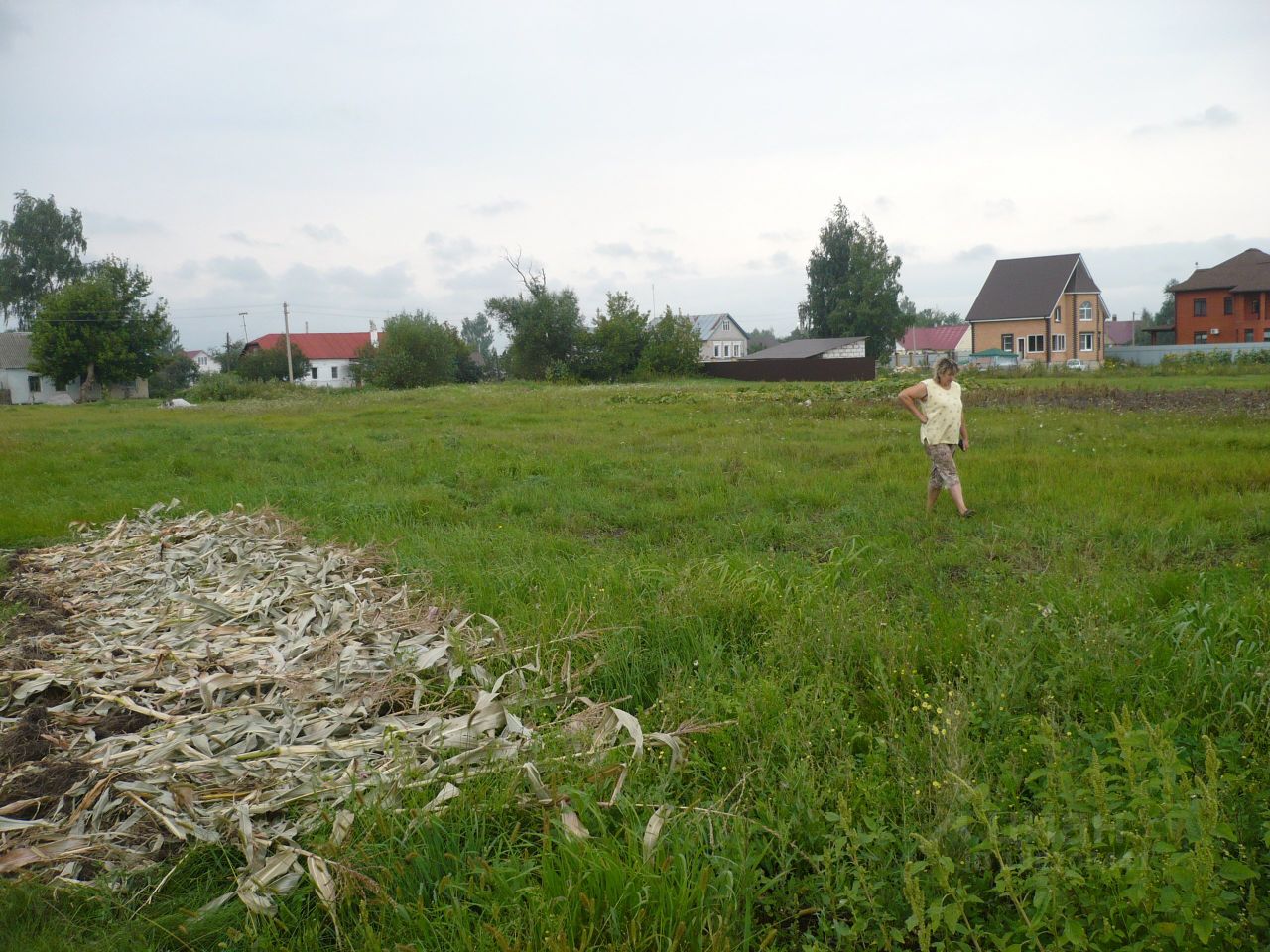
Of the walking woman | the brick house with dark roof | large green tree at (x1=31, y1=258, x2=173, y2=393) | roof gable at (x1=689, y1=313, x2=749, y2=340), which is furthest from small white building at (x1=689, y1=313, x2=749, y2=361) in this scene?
the walking woman

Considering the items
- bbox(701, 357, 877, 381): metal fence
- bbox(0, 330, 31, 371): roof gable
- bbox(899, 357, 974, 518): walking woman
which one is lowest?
bbox(899, 357, 974, 518): walking woman

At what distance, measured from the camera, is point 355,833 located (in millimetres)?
3162

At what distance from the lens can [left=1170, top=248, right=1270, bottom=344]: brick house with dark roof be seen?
59156 millimetres

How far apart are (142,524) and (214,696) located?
546cm

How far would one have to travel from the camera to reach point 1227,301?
6084 centimetres

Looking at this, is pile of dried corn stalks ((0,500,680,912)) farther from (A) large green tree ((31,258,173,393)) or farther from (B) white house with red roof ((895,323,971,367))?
(B) white house with red roof ((895,323,971,367))

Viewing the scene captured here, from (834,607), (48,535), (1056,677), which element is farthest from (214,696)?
(48,535)

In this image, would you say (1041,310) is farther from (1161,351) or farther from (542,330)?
(542,330)

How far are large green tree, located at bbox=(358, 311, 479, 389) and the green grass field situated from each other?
49.5 metres

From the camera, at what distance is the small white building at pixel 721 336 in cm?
9400

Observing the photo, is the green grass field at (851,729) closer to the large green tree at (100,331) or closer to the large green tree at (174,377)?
the large green tree at (100,331)

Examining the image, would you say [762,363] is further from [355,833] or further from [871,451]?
[355,833]

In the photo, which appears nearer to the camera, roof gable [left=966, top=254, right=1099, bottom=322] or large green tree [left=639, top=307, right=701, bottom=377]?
large green tree [left=639, top=307, right=701, bottom=377]

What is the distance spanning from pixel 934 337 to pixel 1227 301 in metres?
41.9
